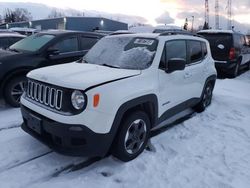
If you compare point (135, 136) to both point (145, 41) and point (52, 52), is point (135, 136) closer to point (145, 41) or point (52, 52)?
point (145, 41)

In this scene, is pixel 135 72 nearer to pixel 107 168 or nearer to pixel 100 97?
pixel 100 97

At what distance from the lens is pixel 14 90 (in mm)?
5887

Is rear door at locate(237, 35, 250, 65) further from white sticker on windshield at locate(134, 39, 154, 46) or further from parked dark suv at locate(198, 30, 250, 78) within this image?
white sticker on windshield at locate(134, 39, 154, 46)

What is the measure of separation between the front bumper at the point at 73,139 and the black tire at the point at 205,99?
3.30 metres

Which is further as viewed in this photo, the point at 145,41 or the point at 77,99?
the point at 145,41

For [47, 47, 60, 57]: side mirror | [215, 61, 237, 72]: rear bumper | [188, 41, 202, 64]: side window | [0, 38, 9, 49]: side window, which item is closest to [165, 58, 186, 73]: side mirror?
[188, 41, 202, 64]: side window

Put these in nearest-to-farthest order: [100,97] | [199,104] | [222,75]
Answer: [100,97]
[199,104]
[222,75]

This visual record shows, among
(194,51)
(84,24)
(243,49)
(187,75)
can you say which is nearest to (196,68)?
(194,51)

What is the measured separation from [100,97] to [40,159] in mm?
1385

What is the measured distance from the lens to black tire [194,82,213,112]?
20.2 feet

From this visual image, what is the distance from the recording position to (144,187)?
10.9 ft

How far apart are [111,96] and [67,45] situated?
3870 mm

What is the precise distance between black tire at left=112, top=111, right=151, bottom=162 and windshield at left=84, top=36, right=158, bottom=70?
772 mm

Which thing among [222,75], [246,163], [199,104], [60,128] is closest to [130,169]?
[60,128]
